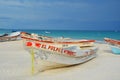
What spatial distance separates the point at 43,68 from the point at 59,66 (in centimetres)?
76

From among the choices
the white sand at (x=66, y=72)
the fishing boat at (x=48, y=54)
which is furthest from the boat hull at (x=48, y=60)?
the white sand at (x=66, y=72)

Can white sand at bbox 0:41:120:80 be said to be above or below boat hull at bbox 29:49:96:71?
below


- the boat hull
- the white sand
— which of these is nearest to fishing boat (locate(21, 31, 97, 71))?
the boat hull

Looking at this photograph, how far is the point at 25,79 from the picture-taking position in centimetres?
902

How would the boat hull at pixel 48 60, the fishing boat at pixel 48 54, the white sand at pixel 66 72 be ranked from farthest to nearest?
the boat hull at pixel 48 60 < the fishing boat at pixel 48 54 < the white sand at pixel 66 72

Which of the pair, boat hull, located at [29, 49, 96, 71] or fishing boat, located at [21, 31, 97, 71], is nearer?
fishing boat, located at [21, 31, 97, 71]

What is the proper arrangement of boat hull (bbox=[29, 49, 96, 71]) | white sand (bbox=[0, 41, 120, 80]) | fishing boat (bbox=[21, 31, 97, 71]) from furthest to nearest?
1. boat hull (bbox=[29, 49, 96, 71])
2. fishing boat (bbox=[21, 31, 97, 71])
3. white sand (bbox=[0, 41, 120, 80])

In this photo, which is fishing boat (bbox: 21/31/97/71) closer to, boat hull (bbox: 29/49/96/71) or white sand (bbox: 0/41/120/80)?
boat hull (bbox: 29/49/96/71)

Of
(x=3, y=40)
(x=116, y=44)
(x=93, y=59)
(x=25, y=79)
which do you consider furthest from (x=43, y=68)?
(x=3, y=40)

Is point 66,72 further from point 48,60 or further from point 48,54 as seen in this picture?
point 48,54

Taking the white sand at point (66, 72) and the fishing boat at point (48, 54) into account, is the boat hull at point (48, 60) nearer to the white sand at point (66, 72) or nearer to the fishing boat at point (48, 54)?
the fishing boat at point (48, 54)

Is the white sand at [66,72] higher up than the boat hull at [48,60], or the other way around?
the boat hull at [48,60]

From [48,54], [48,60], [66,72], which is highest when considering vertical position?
[48,54]

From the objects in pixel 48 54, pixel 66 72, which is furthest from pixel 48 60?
pixel 66 72
